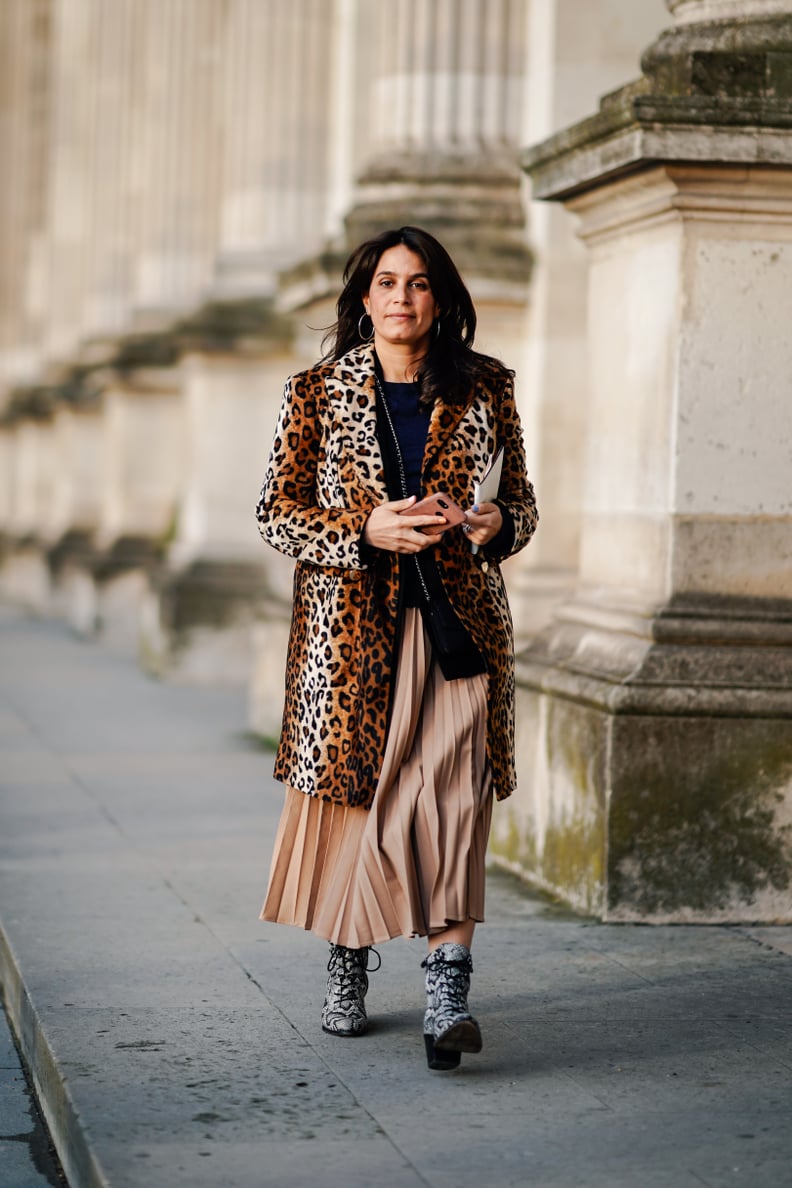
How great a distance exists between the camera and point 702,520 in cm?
647

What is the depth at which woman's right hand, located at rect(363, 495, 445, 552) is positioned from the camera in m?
4.82

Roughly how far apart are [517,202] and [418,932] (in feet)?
18.5

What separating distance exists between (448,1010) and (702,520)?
2.20 meters

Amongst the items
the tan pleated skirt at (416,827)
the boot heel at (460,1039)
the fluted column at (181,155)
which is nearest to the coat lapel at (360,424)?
the tan pleated skirt at (416,827)

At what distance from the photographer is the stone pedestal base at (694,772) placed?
6324 millimetres

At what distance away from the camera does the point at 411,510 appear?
4859 mm

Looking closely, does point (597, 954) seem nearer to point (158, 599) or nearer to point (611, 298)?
point (611, 298)

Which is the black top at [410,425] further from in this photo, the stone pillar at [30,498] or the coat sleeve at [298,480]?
the stone pillar at [30,498]

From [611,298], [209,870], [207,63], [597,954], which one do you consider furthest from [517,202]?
[207,63]

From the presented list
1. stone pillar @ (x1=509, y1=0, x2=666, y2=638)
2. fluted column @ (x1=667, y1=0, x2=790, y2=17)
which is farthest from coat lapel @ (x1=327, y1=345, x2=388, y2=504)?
stone pillar @ (x1=509, y1=0, x2=666, y2=638)

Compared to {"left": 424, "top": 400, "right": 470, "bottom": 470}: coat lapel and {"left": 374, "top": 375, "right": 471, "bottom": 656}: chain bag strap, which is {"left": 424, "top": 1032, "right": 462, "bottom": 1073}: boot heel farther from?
{"left": 424, "top": 400, "right": 470, "bottom": 470}: coat lapel

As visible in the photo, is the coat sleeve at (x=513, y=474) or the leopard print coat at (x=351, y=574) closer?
the leopard print coat at (x=351, y=574)

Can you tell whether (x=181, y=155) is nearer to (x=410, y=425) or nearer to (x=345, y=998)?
(x=410, y=425)

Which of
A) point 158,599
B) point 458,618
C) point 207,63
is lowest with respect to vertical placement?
point 158,599
